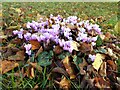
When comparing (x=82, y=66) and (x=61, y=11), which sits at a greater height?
(x=61, y=11)

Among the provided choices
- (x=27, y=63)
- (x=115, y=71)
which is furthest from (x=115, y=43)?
(x=27, y=63)

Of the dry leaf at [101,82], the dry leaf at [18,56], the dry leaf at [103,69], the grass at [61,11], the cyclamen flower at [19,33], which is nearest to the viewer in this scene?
the dry leaf at [101,82]

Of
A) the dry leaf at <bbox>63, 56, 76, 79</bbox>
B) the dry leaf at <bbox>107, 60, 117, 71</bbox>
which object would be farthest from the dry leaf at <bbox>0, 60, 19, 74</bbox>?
the dry leaf at <bbox>107, 60, 117, 71</bbox>

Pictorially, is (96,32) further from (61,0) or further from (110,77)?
(61,0)

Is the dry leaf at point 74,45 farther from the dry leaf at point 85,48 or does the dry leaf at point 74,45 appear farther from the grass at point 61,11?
the grass at point 61,11

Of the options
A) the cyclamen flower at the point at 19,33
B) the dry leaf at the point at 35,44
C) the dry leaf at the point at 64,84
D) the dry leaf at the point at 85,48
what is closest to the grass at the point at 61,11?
the cyclamen flower at the point at 19,33

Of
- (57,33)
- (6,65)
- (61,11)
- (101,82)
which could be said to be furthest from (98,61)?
(61,11)

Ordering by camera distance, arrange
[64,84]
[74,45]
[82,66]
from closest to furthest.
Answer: [64,84] → [82,66] → [74,45]

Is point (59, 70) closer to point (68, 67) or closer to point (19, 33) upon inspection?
point (68, 67)
